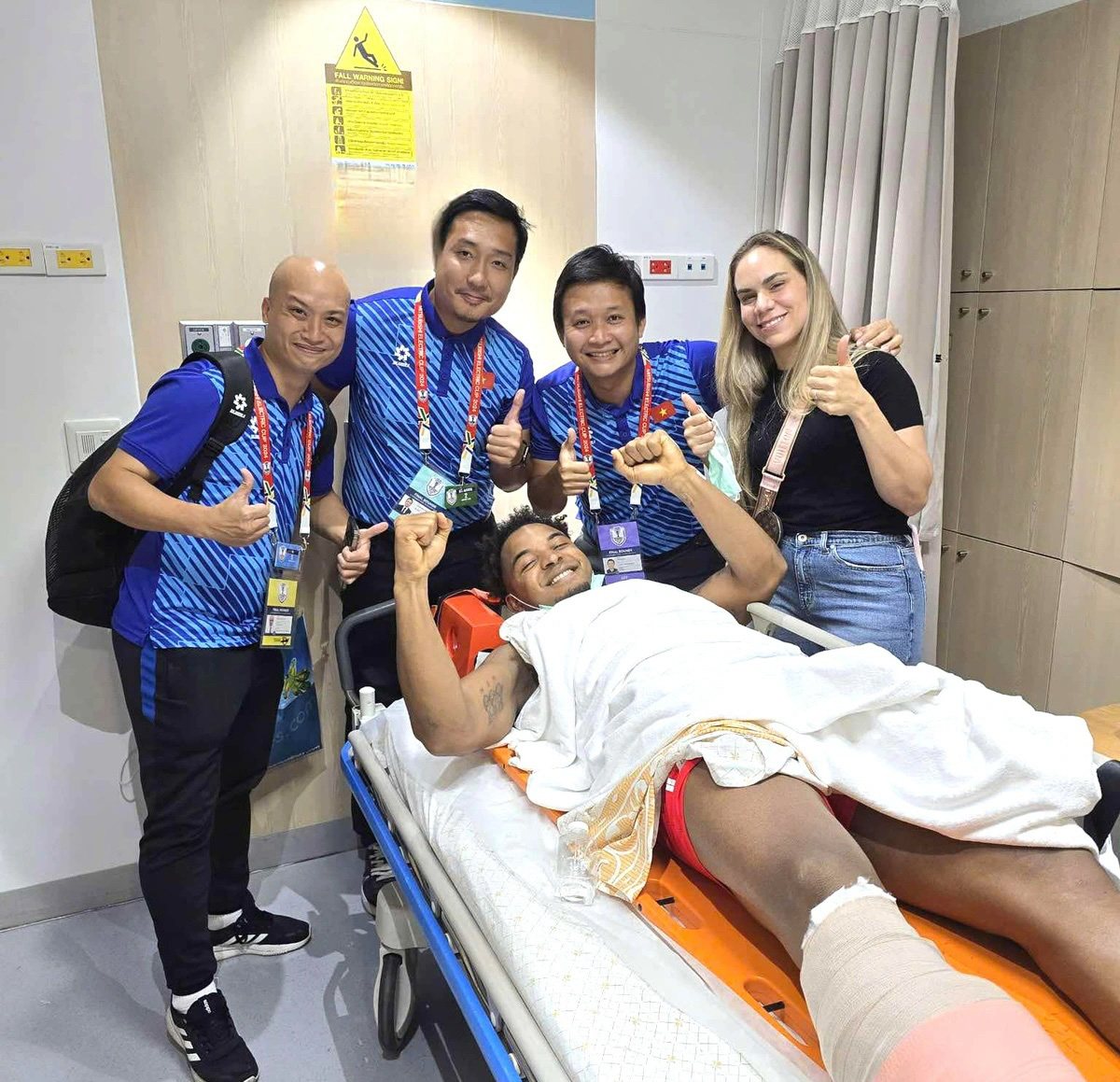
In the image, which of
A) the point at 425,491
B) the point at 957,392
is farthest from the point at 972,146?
the point at 425,491

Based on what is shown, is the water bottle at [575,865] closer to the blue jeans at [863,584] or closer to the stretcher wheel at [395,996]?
the stretcher wheel at [395,996]

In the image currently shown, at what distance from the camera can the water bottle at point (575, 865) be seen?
157cm

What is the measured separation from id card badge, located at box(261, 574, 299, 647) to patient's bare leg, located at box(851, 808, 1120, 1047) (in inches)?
52.7

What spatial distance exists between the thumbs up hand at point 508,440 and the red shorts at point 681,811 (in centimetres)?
110

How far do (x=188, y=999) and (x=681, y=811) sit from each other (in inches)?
54.6

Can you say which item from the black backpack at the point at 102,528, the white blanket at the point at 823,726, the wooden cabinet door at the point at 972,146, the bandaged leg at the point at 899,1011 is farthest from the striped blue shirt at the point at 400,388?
the wooden cabinet door at the point at 972,146

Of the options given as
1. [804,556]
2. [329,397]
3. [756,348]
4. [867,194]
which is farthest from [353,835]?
[867,194]

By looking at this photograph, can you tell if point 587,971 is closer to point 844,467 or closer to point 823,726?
point 823,726

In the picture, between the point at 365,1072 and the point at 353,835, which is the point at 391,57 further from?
the point at 365,1072

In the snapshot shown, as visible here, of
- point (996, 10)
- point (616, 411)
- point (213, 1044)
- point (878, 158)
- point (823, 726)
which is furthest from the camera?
point (996, 10)

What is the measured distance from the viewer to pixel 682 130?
311cm

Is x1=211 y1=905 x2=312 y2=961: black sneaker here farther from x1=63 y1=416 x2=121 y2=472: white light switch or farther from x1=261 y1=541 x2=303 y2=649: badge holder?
x1=63 y1=416 x2=121 y2=472: white light switch

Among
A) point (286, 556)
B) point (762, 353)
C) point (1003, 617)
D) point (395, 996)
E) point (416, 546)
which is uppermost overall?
point (762, 353)

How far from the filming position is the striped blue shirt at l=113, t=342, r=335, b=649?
196 cm
